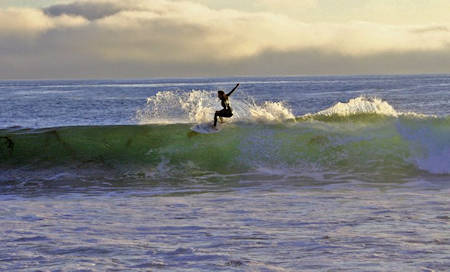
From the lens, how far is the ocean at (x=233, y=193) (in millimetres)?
6812

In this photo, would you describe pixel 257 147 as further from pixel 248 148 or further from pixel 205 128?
pixel 205 128

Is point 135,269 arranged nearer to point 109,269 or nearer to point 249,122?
point 109,269

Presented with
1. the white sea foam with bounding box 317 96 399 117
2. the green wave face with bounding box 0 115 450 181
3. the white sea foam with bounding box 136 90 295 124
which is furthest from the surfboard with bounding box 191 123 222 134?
the white sea foam with bounding box 317 96 399 117

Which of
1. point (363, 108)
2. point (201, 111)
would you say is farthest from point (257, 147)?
point (363, 108)

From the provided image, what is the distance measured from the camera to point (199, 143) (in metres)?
17.3

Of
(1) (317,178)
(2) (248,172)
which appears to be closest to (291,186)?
(1) (317,178)

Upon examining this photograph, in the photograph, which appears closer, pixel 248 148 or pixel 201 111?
pixel 248 148

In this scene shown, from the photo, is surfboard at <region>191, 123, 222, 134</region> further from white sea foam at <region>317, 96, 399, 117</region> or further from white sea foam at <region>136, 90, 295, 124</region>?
white sea foam at <region>317, 96, 399, 117</region>

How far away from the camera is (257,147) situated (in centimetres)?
1669

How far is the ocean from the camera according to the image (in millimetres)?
6812

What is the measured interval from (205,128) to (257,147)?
2.02m

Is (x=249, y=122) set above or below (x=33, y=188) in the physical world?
above

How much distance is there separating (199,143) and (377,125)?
5375mm

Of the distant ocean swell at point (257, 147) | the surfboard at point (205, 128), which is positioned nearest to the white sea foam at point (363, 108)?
the distant ocean swell at point (257, 147)
